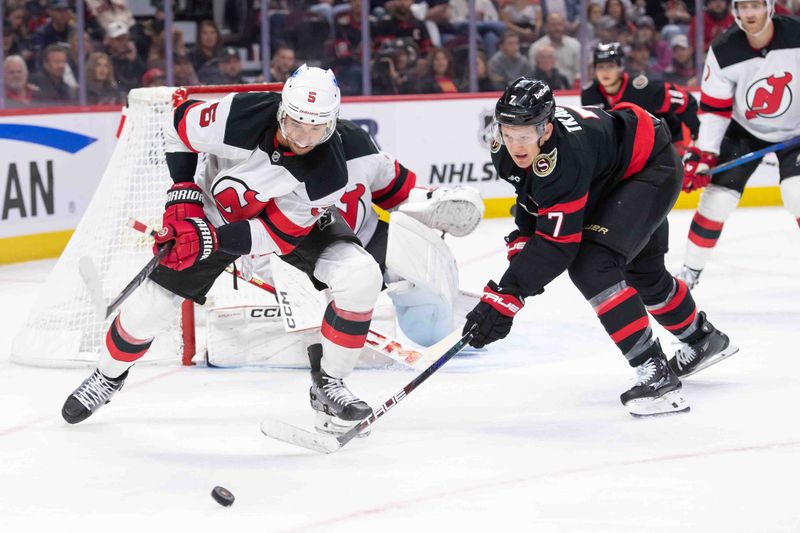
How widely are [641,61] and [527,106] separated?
5.10 meters

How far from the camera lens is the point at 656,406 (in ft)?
9.91

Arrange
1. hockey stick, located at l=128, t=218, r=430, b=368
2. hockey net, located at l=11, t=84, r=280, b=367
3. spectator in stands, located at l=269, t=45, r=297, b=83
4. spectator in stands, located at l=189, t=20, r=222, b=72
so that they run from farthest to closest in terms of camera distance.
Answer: spectator in stands, located at l=269, t=45, r=297, b=83
spectator in stands, located at l=189, t=20, r=222, b=72
hockey net, located at l=11, t=84, r=280, b=367
hockey stick, located at l=128, t=218, r=430, b=368

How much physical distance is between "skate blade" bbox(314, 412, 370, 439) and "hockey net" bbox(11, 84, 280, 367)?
34.6 inches

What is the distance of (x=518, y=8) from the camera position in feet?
23.6

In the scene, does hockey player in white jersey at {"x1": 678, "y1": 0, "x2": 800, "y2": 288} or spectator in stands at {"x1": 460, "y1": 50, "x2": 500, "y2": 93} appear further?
spectator in stands at {"x1": 460, "y1": 50, "x2": 500, "y2": 93}

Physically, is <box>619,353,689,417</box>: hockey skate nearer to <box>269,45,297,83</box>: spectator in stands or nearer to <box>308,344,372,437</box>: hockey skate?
<box>308,344,372,437</box>: hockey skate

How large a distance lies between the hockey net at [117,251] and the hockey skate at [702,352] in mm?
1422

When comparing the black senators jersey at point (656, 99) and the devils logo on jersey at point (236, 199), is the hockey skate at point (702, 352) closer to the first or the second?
the devils logo on jersey at point (236, 199)

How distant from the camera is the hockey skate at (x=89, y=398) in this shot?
300 centimetres

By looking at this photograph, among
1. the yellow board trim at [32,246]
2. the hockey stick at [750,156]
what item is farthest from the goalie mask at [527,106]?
the yellow board trim at [32,246]

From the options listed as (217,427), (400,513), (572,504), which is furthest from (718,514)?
(217,427)

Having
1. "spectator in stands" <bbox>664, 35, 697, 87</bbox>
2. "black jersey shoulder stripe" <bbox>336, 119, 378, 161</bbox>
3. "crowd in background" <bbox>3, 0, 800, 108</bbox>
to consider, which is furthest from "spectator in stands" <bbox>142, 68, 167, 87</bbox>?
"black jersey shoulder stripe" <bbox>336, 119, 378, 161</bbox>

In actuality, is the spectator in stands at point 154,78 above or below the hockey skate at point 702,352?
above

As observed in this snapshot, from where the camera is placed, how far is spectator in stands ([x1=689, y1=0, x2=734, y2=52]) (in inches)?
294
